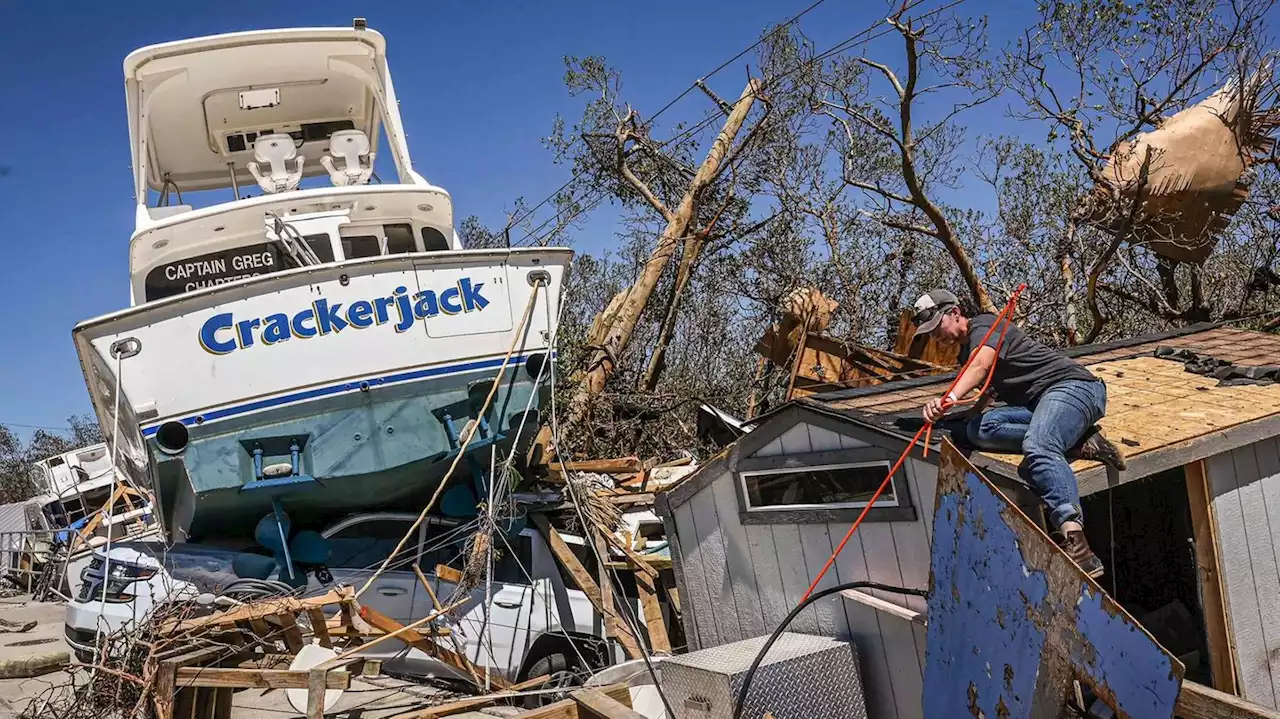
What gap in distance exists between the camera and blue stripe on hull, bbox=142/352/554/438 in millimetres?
8172

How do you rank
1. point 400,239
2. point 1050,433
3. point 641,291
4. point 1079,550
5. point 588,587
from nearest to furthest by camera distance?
point 1079,550, point 1050,433, point 588,587, point 400,239, point 641,291

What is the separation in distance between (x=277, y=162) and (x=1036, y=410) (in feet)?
29.3

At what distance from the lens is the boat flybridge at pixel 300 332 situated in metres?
8.16

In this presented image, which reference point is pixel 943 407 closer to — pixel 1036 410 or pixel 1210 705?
pixel 1036 410

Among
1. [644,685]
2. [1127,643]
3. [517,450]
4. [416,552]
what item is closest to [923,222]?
[517,450]

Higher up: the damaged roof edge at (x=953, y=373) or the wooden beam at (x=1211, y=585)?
the damaged roof edge at (x=953, y=373)

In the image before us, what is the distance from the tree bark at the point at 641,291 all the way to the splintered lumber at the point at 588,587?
145 inches

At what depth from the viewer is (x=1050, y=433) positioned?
4.47 m

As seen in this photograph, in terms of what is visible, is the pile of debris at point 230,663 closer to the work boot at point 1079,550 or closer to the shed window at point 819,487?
the shed window at point 819,487

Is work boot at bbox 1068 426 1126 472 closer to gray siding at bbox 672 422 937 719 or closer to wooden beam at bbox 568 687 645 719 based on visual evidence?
gray siding at bbox 672 422 937 719

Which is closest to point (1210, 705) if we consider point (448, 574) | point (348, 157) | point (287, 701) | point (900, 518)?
point (900, 518)

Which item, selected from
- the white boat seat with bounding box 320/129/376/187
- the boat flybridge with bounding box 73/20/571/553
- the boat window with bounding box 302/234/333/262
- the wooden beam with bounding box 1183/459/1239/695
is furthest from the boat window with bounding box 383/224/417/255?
the wooden beam with bounding box 1183/459/1239/695

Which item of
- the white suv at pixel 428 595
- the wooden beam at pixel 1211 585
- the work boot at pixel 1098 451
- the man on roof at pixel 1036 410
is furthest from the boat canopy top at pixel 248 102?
the wooden beam at pixel 1211 585

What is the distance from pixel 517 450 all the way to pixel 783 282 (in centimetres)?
773
